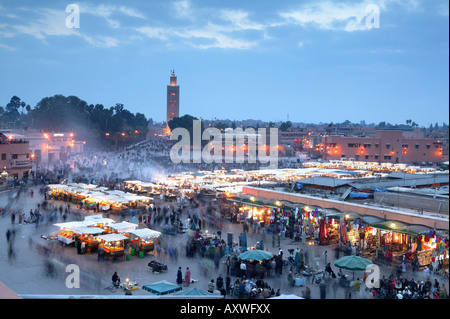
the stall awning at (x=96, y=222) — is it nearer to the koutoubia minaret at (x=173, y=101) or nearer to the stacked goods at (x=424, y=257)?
the stacked goods at (x=424, y=257)

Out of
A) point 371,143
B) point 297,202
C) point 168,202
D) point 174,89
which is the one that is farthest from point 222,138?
point 174,89

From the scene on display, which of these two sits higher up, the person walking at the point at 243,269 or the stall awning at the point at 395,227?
the stall awning at the point at 395,227

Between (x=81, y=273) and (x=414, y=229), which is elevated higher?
(x=414, y=229)

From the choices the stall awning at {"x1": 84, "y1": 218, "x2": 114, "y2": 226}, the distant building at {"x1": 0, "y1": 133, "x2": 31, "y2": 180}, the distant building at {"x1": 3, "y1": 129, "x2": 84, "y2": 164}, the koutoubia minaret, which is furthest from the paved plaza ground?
the koutoubia minaret

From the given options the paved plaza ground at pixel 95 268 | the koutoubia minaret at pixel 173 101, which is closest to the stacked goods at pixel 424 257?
the paved plaza ground at pixel 95 268
